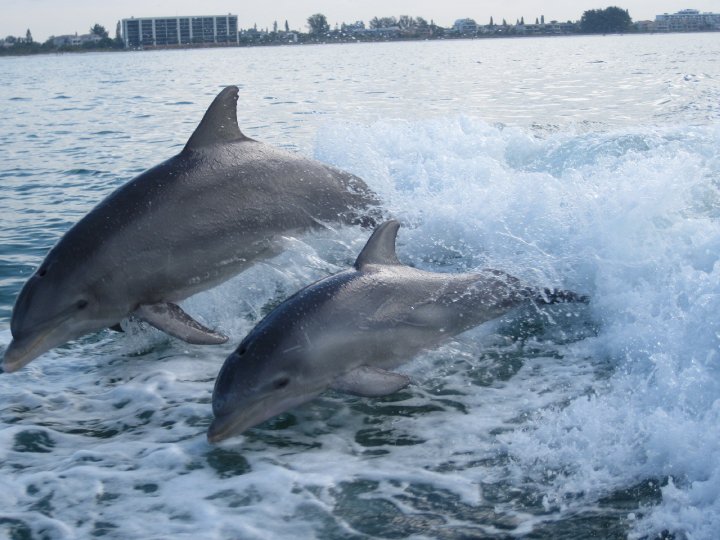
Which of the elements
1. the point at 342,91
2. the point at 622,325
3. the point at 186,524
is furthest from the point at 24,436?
the point at 342,91

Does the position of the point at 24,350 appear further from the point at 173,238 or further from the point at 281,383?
the point at 281,383

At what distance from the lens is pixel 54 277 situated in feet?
21.2

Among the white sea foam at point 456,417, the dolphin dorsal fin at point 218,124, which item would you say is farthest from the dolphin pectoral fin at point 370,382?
the dolphin dorsal fin at point 218,124

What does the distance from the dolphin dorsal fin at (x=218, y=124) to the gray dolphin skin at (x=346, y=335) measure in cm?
183

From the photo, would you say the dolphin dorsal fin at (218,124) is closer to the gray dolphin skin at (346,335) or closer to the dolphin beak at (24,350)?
the gray dolphin skin at (346,335)

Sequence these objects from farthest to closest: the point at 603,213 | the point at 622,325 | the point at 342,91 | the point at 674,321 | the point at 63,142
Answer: the point at 342,91 → the point at 63,142 → the point at 603,213 → the point at 622,325 → the point at 674,321

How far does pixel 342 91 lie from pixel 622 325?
101 ft

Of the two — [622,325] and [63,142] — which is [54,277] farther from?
[63,142]

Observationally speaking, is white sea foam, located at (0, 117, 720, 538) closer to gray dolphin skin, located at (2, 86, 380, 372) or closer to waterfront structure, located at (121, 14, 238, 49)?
gray dolphin skin, located at (2, 86, 380, 372)

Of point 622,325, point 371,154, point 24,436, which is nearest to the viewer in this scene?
point 24,436

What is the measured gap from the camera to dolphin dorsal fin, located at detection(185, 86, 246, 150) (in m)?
7.35

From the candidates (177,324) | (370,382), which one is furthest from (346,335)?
(177,324)

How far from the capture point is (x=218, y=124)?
7.44 m

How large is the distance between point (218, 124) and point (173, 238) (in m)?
1.12
